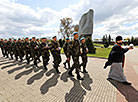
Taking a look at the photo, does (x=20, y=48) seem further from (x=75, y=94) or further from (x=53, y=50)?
(x=75, y=94)

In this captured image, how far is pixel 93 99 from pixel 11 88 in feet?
10.00

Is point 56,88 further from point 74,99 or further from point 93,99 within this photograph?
point 93,99

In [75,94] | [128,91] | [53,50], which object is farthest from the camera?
[53,50]

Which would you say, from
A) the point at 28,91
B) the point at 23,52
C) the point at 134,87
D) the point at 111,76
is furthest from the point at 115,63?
the point at 23,52

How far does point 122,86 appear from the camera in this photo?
3309 mm

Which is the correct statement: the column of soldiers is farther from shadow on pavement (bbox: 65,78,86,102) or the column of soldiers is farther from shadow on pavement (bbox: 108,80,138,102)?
shadow on pavement (bbox: 108,80,138,102)

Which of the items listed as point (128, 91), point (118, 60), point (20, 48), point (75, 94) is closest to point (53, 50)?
point (75, 94)

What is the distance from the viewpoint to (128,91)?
9.73 ft

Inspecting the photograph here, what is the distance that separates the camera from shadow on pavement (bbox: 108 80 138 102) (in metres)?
2.59

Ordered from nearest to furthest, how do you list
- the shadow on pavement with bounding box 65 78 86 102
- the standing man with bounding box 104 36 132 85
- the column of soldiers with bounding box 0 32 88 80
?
the shadow on pavement with bounding box 65 78 86 102
the standing man with bounding box 104 36 132 85
the column of soldiers with bounding box 0 32 88 80

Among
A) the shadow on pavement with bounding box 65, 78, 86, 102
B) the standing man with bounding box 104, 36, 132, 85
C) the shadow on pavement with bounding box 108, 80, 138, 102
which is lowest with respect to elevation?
the shadow on pavement with bounding box 108, 80, 138, 102

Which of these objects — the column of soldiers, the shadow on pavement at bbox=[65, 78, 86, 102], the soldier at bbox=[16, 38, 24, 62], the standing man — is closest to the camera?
the shadow on pavement at bbox=[65, 78, 86, 102]

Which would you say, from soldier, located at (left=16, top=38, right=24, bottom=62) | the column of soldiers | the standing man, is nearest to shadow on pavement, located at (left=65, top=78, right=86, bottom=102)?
the column of soldiers

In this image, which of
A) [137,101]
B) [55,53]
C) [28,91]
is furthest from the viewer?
[55,53]
